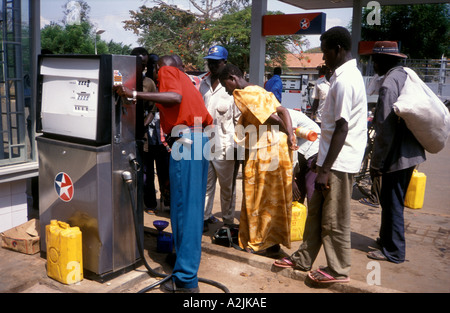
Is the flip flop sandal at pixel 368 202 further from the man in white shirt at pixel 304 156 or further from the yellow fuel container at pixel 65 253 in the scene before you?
the yellow fuel container at pixel 65 253

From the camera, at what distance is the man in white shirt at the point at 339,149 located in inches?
127

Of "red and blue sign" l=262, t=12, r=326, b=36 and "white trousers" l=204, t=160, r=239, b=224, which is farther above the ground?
"red and blue sign" l=262, t=12, r=326, b=36

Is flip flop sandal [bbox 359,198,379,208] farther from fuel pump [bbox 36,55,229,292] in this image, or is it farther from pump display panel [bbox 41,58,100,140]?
pump display panel [bbox 41,58,100,140]

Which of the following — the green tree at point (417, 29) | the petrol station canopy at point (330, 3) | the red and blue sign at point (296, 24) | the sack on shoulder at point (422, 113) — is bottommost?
the sack on shoulder at point (422, 113)

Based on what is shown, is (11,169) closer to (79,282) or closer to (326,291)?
(79,282)

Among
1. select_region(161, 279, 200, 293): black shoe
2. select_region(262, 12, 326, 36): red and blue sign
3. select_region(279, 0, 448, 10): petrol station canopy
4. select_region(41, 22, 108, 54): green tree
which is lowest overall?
select_region(161, 279, 200, 293): black shoe

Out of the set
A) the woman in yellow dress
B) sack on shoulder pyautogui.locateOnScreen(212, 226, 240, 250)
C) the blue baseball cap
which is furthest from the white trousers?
the blue baseball cap

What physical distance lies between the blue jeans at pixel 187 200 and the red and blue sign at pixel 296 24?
176 inches

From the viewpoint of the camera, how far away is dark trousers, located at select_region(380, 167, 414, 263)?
4062 mm

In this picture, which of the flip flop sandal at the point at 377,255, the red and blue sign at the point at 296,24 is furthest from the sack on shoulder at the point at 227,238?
the red and blue sign at the point at 296,24

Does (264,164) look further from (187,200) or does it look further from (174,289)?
(174,289)

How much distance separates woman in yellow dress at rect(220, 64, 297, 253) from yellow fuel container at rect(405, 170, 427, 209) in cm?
288

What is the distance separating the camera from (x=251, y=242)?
4.14 meters

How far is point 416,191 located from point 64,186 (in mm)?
4845
